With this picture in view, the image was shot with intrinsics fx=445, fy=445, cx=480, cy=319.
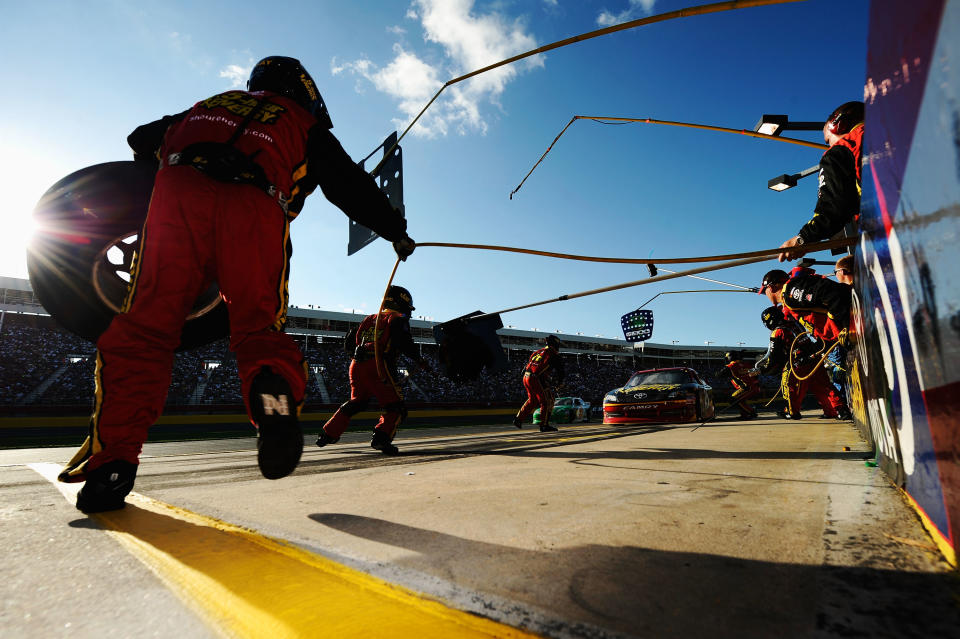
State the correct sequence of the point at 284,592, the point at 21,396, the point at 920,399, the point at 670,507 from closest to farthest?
the point at 284,592 → the point at 920,399 → the point at 670,507 → the point at 21,396

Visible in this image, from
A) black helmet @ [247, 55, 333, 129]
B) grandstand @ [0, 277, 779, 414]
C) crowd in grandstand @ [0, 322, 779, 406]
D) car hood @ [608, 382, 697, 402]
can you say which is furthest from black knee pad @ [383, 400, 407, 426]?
crowd in grandstand @ [0, 322, 779, 406]

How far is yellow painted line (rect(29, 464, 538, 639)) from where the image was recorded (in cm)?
64

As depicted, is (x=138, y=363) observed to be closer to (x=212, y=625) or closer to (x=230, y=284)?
(x=230, y=284)

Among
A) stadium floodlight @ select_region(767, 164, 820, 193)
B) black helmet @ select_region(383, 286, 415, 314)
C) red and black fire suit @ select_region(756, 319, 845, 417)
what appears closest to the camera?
black helmet @ select_region(383, 286, 415, 314)

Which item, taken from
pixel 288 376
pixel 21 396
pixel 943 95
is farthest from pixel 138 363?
pixel 21 396

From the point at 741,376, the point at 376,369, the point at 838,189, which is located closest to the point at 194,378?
the point at 376,369

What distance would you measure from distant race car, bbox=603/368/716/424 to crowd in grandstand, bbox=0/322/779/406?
21.1 ft

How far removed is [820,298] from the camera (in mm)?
3131

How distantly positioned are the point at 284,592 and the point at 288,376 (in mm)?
806

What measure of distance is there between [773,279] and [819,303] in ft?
6.37

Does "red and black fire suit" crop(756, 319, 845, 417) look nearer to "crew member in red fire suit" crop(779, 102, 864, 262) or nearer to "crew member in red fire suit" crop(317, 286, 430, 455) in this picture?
"crew member in red fire suit" crop(779, 102, 864, 262)

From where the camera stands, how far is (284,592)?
2.55ft

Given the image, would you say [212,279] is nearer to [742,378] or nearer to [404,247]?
[404,247]

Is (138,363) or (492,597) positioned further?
(138,363)
